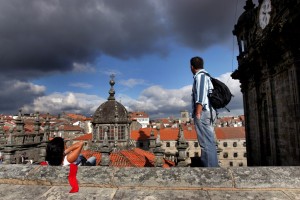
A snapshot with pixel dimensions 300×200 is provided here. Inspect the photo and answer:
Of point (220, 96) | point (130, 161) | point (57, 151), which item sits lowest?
point (130, 161)

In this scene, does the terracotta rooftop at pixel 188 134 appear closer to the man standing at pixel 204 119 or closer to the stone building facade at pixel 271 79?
the stone building facade at pixel 271 79

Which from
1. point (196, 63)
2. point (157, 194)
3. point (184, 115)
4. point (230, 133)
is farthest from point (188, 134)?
point (157, 194)

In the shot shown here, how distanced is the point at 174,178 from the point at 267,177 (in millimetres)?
1256

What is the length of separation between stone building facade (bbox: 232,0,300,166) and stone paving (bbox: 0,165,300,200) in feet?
19.6

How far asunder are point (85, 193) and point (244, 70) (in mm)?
13451

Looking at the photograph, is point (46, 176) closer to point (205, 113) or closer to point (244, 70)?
point (205, 113)

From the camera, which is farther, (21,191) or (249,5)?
(249,5)

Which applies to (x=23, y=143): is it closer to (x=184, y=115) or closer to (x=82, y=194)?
(x=82, y=194)

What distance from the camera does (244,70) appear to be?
1453 cm

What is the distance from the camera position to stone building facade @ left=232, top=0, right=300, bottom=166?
830 cm

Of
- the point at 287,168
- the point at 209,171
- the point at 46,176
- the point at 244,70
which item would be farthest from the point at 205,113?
the point at 244,70

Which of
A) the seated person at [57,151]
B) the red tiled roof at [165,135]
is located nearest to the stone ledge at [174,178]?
the seated person at [57,151]

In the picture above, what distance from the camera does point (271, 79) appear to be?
10.8m

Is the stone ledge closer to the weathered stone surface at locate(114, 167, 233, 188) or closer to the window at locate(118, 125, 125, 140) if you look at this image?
the weathered stone surface at locate(114, 167, 233, 188)
